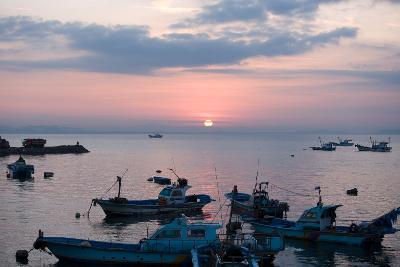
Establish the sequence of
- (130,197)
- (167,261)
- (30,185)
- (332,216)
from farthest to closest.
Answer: (30,185), (130,197), (332,216), (167,261)

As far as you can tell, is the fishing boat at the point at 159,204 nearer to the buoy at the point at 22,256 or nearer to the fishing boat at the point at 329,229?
the fishing boat at the point at 329,229

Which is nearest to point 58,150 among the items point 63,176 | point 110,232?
point 63,176

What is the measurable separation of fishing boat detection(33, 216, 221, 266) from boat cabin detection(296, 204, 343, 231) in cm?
1147

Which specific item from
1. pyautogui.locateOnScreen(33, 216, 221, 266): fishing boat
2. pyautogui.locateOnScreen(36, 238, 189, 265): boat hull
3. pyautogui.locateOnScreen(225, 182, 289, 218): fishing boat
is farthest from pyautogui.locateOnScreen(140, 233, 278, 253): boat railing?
pyautogui.locateOnScreen(225, 182, 289, 218): fishing boat

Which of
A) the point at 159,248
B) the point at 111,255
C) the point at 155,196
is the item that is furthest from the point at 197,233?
the point at 155,196

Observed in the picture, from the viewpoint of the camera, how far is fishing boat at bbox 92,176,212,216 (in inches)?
2074

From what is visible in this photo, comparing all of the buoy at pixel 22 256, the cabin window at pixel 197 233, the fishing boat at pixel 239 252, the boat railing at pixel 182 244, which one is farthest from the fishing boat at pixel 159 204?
the cabin window at pixel 197 233

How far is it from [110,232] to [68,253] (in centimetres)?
1255

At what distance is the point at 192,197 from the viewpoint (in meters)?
56.6

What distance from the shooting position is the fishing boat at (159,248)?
32.3 meters

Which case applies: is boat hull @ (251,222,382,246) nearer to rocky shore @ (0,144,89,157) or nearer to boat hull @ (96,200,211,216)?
boat hull @ (96,200,211,216)

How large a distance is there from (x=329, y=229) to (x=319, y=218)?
1215mm

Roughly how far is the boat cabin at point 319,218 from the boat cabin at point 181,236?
1163 centimetres

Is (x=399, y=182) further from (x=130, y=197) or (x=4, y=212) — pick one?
(x=4, y=212)
